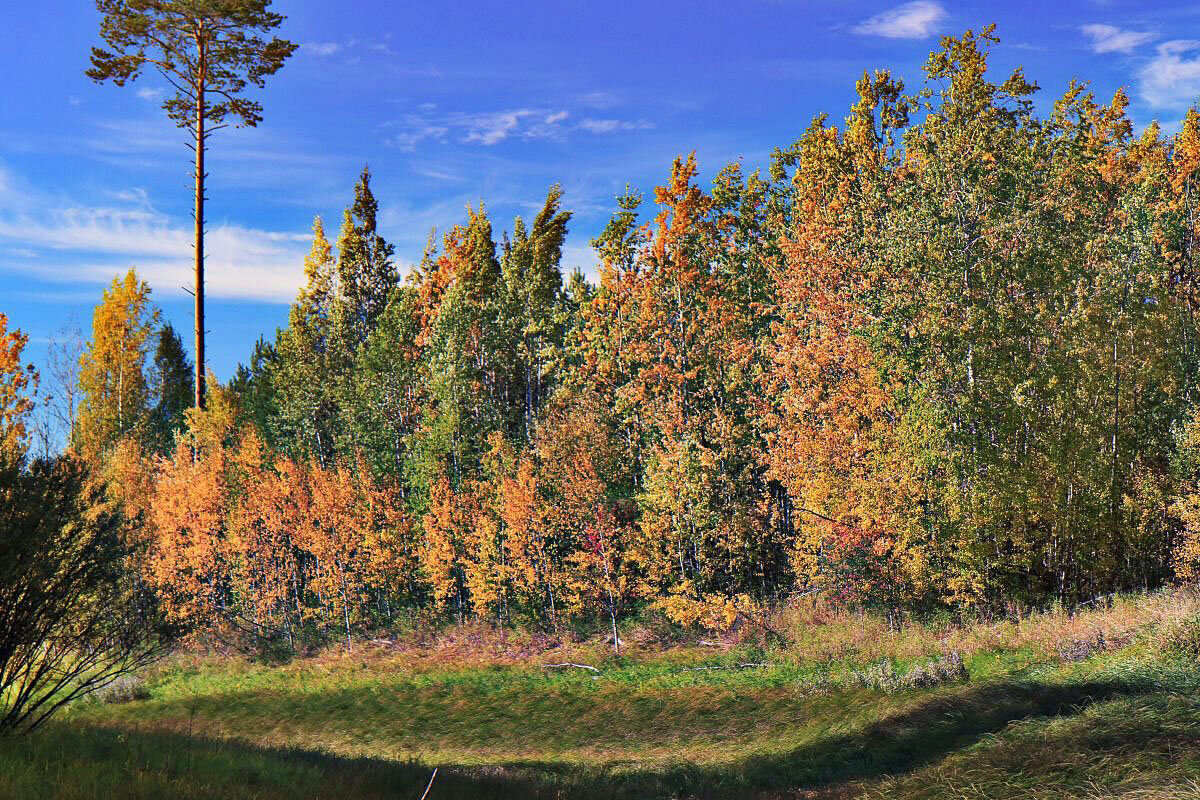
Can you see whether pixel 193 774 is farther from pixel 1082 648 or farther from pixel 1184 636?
pixel 1082 648

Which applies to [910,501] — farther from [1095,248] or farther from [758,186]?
[758,186]

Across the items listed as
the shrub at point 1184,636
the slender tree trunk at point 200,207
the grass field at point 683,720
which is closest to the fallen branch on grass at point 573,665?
the grass field at point 683,720

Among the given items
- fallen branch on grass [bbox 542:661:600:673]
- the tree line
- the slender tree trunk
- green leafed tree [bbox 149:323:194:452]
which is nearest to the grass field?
fallen branch on grass [bbox 542:661:600:673]

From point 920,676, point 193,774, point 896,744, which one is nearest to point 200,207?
point 193,774

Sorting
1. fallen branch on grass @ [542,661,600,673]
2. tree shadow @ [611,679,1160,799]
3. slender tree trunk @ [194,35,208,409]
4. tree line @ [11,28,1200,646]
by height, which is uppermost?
slender tree trunk @ [194,35,208,409]

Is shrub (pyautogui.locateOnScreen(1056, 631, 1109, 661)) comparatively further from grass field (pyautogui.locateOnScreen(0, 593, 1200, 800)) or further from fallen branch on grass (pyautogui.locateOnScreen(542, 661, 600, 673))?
fallen branch on grass (pyautogui.locateOnScreen(542, 661, 600, 673))

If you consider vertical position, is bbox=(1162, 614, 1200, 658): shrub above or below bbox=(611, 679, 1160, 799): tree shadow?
above

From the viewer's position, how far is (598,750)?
20297 millimetres

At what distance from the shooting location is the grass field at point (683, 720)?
11727 mm

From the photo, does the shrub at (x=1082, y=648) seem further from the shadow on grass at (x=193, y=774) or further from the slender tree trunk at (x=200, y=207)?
the slender tree trunk at (x=200, y=207)

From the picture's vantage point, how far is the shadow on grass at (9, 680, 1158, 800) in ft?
34.1

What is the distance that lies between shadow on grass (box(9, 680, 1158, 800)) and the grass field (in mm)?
55

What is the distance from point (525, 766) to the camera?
59.2 feet

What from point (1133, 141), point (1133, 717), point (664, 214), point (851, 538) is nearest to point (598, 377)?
point (664, 214)
